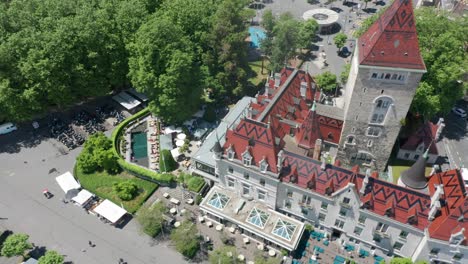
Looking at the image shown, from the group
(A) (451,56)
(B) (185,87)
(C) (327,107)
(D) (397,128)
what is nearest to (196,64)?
(B) (185,87)

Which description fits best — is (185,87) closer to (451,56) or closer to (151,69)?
(151,69)

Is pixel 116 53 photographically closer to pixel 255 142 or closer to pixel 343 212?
pixel 255 142

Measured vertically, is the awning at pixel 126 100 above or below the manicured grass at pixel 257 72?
above

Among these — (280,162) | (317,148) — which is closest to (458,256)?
(317,148)

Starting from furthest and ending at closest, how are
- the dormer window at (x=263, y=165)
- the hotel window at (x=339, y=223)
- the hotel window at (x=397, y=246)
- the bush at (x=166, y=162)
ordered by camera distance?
the bush at (x=166, y=162) → the hotel window at (x=339, y=223) → the dormer window at (x=263, y=165) → the hotel window at (x=397, y=246)

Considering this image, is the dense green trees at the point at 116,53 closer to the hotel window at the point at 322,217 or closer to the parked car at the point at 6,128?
the parked car at the point at 6,128

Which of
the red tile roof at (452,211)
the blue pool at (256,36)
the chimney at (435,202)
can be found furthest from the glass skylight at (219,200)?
the blue pool at (256,36)

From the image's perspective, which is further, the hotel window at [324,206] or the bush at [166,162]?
the bush at [166,162]
